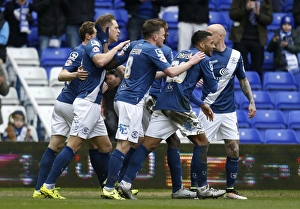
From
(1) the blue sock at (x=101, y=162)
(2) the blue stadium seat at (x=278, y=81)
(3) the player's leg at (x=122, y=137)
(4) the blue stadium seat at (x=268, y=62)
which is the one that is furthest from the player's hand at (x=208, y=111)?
(4) the blue stadium seat at (x=268, y=62)

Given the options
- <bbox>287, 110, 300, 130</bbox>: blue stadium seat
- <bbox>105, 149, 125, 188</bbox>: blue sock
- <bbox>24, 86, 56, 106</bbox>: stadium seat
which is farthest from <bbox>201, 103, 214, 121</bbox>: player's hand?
<bbox>287, 110, 300, 130</bbox>: blue stadium seat

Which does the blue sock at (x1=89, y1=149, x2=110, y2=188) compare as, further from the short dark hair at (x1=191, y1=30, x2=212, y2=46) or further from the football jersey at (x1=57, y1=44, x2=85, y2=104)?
the short dark hair at (x1=191, y1=30, x2=212, y2=46)

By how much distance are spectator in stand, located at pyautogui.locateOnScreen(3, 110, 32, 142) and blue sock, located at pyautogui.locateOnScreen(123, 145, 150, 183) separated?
5345mm

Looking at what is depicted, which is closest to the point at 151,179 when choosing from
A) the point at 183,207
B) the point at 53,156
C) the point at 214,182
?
the point at 214,182

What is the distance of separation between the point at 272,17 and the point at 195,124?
8352 millimetres

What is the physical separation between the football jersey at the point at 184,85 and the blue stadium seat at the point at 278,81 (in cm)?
803

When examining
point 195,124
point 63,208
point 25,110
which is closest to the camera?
point 63,208

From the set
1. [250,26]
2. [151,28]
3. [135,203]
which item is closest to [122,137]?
[135,203]

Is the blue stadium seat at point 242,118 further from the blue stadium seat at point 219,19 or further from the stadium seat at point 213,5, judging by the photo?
the stadium seat at point 213,5

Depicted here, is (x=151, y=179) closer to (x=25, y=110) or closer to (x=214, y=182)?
(x=214, y=182)

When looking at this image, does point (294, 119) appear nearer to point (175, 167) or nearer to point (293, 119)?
point (293, 119)

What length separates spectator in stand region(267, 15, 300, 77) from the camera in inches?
829

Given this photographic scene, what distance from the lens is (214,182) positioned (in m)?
16.3

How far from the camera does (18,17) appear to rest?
20078 mm
